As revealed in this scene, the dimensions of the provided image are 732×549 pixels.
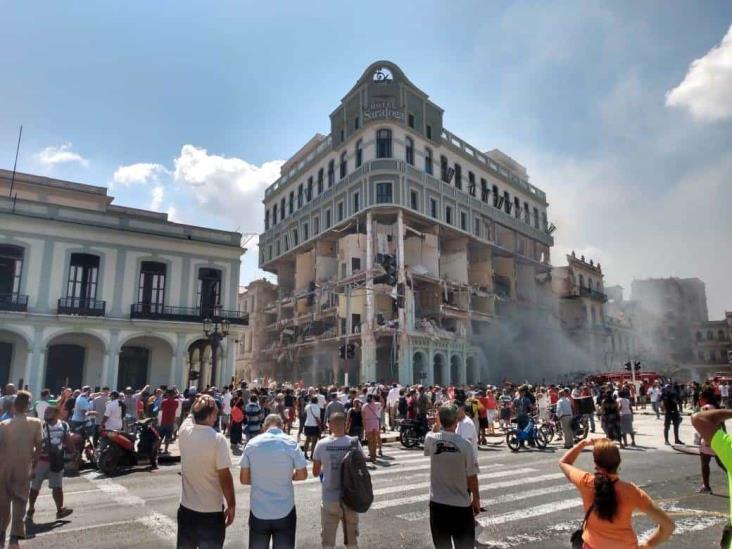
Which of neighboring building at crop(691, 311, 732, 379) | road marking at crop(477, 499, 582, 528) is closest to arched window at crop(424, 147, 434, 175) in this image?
road marking at crop(477, 499, 582, 528)

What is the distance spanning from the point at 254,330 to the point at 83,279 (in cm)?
2882

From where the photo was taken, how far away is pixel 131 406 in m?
15.6

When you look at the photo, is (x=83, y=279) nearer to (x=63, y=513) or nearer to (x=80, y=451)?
(x=80, y=451)

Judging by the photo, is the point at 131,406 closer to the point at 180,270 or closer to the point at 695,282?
the point at 180,270

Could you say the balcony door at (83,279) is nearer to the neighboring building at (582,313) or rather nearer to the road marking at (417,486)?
the road marking at (417,486)

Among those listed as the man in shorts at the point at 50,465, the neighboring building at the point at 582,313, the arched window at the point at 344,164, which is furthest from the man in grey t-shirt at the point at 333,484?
the neighboring building at the point at 582,313

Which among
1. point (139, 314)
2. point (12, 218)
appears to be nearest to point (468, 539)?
point (139, 314)

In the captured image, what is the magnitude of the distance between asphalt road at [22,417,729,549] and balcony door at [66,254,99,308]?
1864 centimetres

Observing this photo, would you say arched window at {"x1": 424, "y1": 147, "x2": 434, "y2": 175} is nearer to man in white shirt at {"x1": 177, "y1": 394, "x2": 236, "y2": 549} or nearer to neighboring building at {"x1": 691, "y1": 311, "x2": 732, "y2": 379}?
man in white shirt at {"x1": 177, "y1": 394, "x2": 236, "y2": 549}

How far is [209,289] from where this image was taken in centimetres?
3080

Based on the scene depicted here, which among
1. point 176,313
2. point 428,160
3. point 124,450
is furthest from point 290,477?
point 428,160

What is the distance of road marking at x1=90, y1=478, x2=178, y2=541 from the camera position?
22.1ft

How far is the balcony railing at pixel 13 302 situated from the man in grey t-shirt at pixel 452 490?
27.3m

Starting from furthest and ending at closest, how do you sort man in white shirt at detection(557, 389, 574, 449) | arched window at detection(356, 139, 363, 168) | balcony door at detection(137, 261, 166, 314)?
1. arched window at detection(356, 139, 363, 168)
2. balcony door at detection(137, 261, 166, 314)
3. man in white shirt at detection(557, 389, 574, 449)
